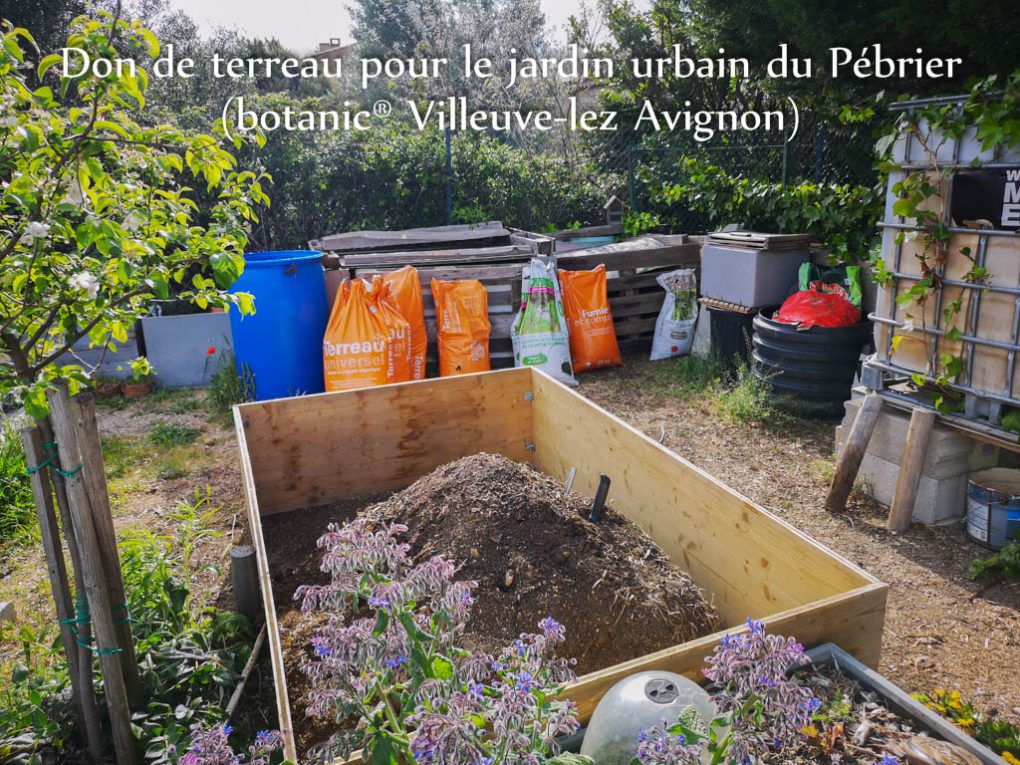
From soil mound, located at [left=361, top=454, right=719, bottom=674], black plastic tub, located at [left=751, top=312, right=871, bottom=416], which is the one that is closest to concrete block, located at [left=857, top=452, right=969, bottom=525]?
black plastic tub, located at [left=751, top=312, right=871, bottom=416]

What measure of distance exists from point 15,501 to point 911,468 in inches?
167

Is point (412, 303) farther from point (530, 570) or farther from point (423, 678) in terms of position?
point (423, 678)

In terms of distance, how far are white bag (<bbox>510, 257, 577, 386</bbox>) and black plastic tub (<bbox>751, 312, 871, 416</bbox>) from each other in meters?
1.46

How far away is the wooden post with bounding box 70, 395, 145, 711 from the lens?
6.78ft

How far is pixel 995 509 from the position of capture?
3.32 m

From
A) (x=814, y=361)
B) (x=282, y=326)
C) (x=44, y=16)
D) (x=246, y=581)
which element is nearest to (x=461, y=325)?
(x=282, y=326)

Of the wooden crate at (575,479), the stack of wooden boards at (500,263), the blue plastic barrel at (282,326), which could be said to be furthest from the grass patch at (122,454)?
the stack of wooden boards at (500,263)

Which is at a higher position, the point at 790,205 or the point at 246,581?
the point at 790,205

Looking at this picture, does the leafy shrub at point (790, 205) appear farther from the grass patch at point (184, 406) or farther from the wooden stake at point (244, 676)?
the grass patch at point (184, 406)

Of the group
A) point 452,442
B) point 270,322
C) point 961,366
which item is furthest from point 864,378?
point 270,322

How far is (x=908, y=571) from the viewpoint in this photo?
327cm

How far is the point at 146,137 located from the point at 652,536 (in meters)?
2.21

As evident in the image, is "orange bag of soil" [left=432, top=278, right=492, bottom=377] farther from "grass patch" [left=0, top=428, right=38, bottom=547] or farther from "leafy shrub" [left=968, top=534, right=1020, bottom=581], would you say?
"leafy shrub" [left=968, top=534, right=1020, bottom=581]

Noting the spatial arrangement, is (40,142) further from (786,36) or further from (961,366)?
(786,36)
